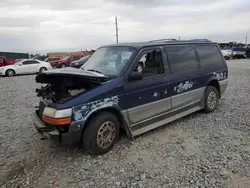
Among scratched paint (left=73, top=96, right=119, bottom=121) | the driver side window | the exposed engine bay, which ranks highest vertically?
the driver side window

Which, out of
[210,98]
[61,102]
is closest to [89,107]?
[61,102]

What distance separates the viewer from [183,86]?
4926 millimetres

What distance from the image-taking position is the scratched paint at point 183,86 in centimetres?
480

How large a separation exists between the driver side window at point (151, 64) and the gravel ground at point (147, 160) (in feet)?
4.06

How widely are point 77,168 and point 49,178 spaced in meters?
0.42

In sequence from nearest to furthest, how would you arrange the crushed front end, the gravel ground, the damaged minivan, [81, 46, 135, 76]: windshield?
1. the gravel ground
2. the crushed front end
3. the damaged minivan
4. [81, 46, 135, 76]: windshield

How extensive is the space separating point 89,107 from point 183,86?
2313 mm

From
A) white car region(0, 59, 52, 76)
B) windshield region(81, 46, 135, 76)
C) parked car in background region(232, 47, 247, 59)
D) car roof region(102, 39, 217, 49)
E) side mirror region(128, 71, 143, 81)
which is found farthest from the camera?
parked car in background region(232, 47, 247, 59)

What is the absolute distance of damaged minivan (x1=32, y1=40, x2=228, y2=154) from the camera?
3510mm

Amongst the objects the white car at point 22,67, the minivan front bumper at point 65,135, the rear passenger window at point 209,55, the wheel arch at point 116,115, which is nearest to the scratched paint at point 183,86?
the rear passenger window at point 209,55

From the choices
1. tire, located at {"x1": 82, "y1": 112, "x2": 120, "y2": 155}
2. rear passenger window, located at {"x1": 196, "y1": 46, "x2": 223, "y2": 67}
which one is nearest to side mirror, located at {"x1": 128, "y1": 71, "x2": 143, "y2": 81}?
tire, located at {"x1": 82, "y1": 112, "x2": 120, "y2": 155}

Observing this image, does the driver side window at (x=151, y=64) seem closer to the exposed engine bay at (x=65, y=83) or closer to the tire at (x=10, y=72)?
the exposed engine bay at (x=65, y=83)

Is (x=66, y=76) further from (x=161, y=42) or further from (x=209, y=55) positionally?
(x=209, y=55)

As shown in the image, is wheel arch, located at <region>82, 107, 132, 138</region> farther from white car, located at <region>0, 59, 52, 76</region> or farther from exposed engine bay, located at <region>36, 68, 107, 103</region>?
white car, located at <region>0, 59, 52, 76</region>
